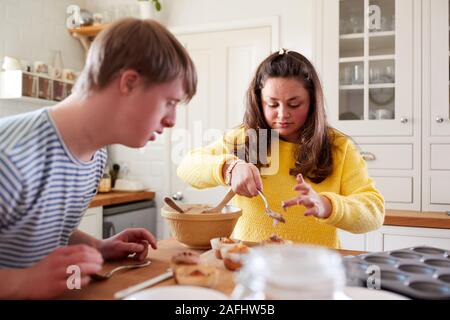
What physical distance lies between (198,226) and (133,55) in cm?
48

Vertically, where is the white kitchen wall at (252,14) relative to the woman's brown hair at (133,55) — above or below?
above

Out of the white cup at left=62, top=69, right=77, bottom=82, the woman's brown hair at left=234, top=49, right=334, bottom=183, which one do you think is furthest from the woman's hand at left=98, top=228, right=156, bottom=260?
the white cup at left=62, top=69, right=77, bottom=82

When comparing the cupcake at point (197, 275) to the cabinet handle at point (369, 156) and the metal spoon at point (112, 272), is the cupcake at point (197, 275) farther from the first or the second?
the cabinet handle at point (369, 156)

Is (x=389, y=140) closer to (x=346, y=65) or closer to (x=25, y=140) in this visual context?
(x=346, y=65)

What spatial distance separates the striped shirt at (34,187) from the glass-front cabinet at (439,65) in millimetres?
2020

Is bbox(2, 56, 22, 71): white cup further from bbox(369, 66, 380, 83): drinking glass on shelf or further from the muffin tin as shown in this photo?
the muffin tin

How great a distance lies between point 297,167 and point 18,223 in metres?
0.91

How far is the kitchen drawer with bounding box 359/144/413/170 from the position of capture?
2348 mm

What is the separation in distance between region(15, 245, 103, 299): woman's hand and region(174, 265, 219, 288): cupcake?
15 cm

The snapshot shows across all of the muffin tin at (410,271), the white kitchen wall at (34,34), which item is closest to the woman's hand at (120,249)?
the muffin tin at (410,271)

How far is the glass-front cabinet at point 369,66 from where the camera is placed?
7.72 ft

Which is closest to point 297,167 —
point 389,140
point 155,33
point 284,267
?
point 155,33

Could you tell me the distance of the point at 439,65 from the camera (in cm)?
228
